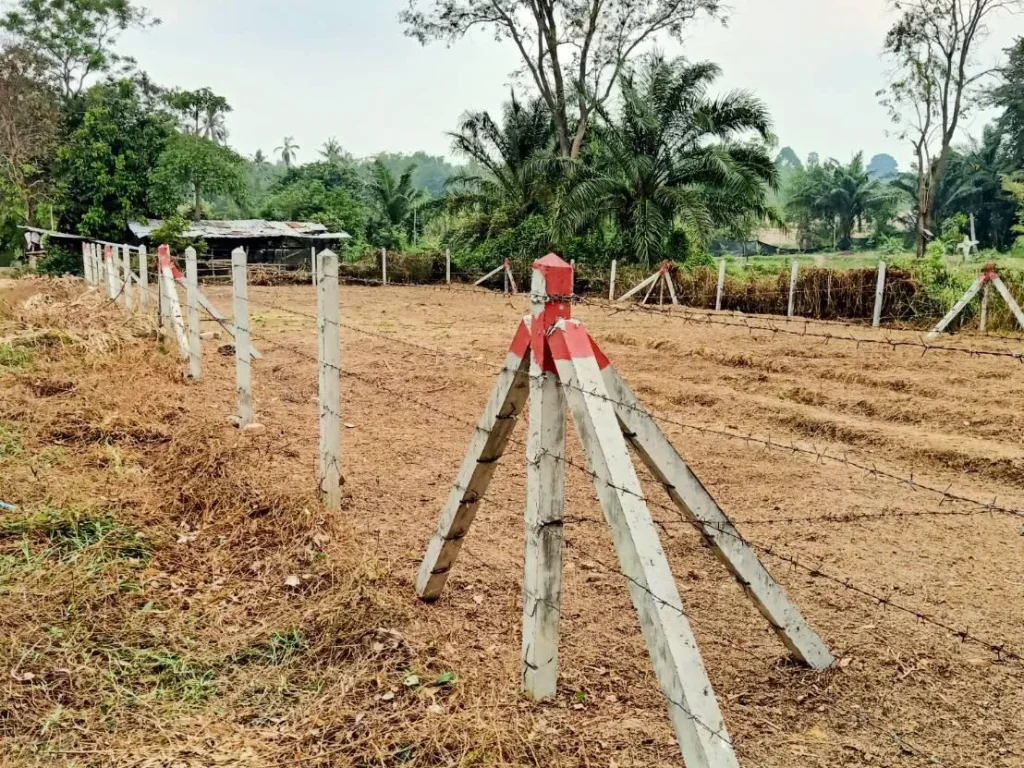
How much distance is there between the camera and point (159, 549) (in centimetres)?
391

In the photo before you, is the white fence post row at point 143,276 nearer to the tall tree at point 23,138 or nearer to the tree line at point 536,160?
the tree line at point 536,160

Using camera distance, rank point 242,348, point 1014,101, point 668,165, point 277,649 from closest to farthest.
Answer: point 277,649, point 242,348, point 668,165, point 1014,101

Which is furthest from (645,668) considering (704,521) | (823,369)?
(823,369)

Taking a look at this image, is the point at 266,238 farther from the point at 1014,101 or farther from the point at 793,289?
the point at 1014,101

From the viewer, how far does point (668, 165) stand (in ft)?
79.2

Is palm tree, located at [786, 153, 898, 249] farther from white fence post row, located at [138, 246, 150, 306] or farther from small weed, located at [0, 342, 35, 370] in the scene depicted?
small weed, located at [0, 342, 35, 370]

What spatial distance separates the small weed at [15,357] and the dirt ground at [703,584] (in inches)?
42.7

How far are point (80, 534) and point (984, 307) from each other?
46.4ft

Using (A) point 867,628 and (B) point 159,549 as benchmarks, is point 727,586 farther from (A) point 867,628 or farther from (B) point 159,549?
(B) point 159,549

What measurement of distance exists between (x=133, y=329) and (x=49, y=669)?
726cm

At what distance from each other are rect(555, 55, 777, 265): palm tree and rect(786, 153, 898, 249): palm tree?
30.0 metres

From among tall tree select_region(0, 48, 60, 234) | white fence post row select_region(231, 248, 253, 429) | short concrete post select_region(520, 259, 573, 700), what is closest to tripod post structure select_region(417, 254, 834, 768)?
short concrete post select_region(520, 259, 573, 700)

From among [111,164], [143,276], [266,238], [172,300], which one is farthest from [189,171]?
[172,300]

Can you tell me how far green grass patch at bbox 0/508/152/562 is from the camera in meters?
3.75
